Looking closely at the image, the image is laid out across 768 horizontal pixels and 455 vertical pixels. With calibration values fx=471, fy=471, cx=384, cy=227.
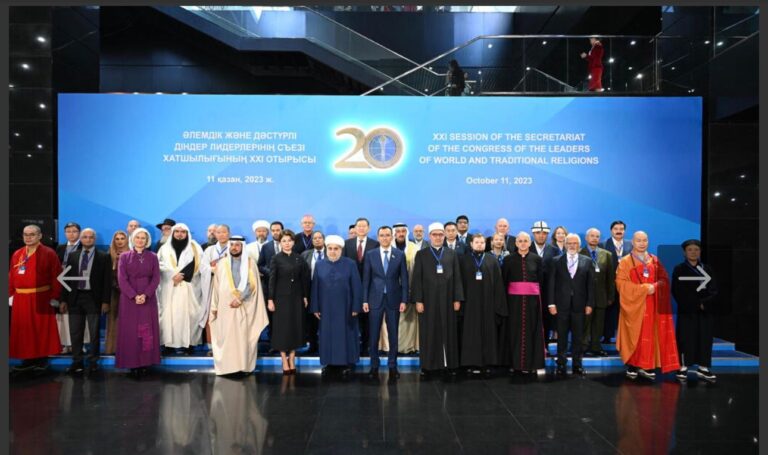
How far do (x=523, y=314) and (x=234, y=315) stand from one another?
3173 millimetres

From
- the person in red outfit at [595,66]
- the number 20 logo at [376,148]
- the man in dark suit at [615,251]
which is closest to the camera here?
the man in dark suit at [615,251]

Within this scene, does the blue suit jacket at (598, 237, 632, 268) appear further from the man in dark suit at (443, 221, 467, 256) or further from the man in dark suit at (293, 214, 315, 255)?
the man in dark suit at (293, 214, 315, 255)

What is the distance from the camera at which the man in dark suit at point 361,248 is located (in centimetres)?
570

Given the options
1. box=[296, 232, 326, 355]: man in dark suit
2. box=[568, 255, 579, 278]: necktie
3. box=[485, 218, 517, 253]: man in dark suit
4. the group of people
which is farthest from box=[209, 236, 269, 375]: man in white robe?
box=[568, 255, 579, 278]: necktie

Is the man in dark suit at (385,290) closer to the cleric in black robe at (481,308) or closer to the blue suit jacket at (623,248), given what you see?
the cleric in black robe at (481,308)

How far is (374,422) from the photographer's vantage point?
12.6 ft

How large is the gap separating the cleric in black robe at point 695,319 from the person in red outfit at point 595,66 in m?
3.31

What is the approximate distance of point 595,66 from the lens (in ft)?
24.5

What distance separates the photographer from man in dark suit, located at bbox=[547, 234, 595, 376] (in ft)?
17.3

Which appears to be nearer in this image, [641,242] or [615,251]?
[641,242]

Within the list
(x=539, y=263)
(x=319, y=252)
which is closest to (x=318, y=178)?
(x=319, y=252)

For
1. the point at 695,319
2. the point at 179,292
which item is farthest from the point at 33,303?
the point at 695,319

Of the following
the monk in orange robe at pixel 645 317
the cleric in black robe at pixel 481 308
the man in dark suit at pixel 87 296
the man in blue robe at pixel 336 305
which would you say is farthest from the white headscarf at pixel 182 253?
the monk in orange robe at pixel 645 317

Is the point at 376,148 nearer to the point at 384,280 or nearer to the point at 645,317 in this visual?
the point at 384,280
